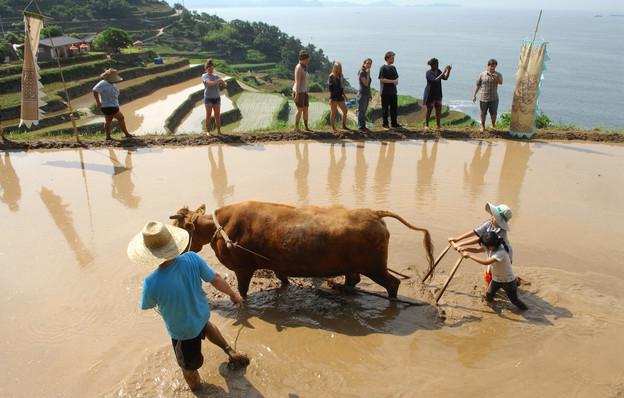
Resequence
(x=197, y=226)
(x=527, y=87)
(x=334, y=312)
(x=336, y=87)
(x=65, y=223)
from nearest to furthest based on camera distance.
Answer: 1. (x=334, y=312)
2. (x=197, y=226)
3. (x=65, y=223)
4. (x=527, y=87)
5. (x=336, y=87)

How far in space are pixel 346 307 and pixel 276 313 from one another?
30.1 inches

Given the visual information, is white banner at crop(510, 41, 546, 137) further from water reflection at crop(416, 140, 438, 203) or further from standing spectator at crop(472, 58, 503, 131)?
water reflection at crop(416, 140, 438, 203)

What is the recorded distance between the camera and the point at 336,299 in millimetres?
5328

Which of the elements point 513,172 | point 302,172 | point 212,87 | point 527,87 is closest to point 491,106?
point 527,87

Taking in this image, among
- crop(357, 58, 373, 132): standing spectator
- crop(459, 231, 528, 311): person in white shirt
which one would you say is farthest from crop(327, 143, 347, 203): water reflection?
crop(459, 231, 528, 311): person in white shirt

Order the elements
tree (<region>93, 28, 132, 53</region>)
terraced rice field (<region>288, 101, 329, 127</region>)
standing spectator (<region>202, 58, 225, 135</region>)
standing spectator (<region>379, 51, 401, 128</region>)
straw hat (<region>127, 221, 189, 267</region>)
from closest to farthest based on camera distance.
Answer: straw hat (<region>127, 221, 189, 267</region>) < standing spectator (<region>202, 58, 225, 135</region>) < standing spectator (<region>379, 51, 401, 128</region>) < terraced rice field (<region>288, 101, 329, 127</region>) < tree (<region>93, 28, 132, 53</region>)

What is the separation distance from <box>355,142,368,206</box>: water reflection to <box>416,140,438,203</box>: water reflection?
927 millimetres

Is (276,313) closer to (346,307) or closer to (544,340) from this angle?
(346,307)

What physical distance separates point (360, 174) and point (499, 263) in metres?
4.38

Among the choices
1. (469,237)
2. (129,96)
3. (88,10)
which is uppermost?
(88,10)

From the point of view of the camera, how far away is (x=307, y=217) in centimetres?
511

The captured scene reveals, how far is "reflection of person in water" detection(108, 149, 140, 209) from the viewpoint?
312 inches

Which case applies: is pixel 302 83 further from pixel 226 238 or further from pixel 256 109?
pixel 256 109

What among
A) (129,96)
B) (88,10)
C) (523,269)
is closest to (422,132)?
(523,269)
